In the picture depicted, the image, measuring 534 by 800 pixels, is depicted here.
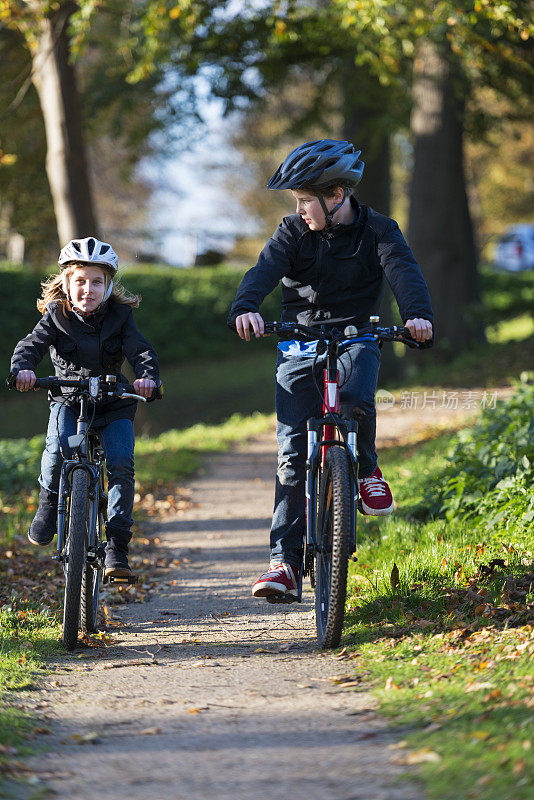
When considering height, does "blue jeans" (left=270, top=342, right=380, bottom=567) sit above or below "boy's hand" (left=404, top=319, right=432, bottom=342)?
below

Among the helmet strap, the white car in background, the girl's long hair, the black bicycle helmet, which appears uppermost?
the white car in background

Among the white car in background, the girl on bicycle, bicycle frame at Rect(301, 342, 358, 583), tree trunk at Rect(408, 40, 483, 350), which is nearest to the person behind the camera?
bicycle frame at Rect(301, 342, 358, 583)

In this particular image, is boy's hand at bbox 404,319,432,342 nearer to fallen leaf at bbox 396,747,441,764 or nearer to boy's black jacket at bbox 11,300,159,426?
boy's black jacket at bbox 11,300,159,426

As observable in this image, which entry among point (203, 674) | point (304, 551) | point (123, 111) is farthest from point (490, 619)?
point (123, 111)

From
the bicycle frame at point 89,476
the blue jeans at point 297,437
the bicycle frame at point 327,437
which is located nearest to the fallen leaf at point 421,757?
the bicycle frame at point 327,437

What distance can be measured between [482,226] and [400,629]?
47.7 m

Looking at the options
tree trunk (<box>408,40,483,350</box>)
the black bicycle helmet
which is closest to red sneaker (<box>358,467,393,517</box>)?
the black bicycle helmet

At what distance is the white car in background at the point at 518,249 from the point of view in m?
37.8

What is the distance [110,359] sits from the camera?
523 cm

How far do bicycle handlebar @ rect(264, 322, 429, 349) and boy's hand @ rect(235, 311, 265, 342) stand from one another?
0.04 m

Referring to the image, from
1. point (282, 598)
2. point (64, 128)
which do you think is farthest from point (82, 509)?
point (64, 128)

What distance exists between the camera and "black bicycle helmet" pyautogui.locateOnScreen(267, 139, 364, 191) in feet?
15.1

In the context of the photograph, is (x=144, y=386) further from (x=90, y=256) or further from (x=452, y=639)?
(x=452, y=639)

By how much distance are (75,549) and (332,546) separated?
1225 mm
